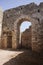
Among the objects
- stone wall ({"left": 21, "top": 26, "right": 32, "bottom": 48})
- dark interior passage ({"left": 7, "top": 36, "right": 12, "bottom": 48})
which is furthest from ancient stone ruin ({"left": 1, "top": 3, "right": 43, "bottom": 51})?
stone wall ({"left": 21, "top": 26, "right": 32, "bottom": 48})

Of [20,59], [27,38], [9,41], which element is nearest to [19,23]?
[9,41]

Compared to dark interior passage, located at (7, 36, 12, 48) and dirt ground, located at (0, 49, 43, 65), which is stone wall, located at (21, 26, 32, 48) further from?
dirt ground, located at (0, 49, 43, 65)

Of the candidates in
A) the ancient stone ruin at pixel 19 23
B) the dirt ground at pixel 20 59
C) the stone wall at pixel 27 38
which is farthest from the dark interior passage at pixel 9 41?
the dirt ground at pixel 20 59

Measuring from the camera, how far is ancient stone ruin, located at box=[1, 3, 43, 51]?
9195 millimetres

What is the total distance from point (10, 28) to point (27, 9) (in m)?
2.39

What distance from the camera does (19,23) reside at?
1082 centimetres

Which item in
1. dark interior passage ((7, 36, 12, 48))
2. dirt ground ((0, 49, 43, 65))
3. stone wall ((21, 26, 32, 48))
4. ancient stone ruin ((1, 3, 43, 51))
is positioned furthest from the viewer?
stone wall ((21, 26, 32, 48))

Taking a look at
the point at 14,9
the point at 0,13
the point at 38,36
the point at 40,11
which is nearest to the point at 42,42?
the point at 38,36

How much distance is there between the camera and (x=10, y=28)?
35.0 feet

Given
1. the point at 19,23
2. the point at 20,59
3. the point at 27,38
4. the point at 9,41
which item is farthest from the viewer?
the point at 27,38

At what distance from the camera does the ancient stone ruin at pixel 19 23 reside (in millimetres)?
9195

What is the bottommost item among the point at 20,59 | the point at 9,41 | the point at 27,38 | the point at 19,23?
the point at 20,59

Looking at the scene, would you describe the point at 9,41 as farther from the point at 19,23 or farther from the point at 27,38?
the point at 27,38

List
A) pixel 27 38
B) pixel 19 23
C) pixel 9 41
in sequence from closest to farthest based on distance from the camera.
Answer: pixel 19 23 → pixel 9 41 → pixel 27 38
